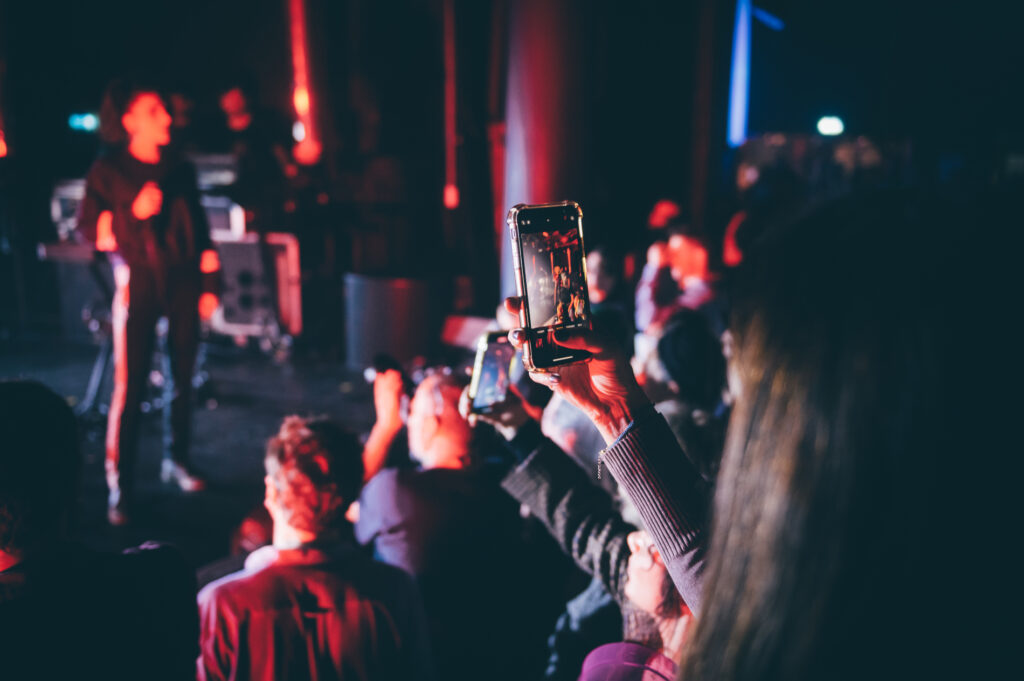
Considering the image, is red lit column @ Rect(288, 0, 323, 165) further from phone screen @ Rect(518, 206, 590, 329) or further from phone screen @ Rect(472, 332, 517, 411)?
phone screen @ Rect(518, 206, 590, 329)

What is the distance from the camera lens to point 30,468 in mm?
1097

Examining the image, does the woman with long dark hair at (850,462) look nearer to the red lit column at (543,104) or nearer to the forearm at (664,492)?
the forearm at (664,492)

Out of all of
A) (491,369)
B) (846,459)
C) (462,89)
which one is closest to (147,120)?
(491,369)

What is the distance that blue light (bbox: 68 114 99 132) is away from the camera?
7586mm

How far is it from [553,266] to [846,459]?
2.55ft

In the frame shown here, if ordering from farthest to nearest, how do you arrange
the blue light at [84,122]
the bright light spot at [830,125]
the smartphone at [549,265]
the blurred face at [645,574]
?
the bright light spot at [830,125], the blue light at [84,122], the blurred face at [645,574], the smartphone at [549,265]

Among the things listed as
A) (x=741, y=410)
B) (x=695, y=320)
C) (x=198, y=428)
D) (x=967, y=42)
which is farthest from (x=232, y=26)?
(x=741, y=410)

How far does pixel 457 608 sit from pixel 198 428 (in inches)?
124

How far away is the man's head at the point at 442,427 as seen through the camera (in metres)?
2.01

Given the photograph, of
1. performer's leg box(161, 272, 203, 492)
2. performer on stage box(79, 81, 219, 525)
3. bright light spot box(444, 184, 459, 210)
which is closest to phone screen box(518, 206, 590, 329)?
performer on stage box(79, 81, 219, 525)

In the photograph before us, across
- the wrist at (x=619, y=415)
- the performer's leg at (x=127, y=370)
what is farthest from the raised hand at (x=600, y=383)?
the performer's leg at (x=127, y=370)

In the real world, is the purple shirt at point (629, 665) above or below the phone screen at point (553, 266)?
below

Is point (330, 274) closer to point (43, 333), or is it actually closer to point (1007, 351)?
point (43, 333)

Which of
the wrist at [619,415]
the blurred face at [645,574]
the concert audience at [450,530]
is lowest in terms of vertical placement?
the concert audience at [450,530]
